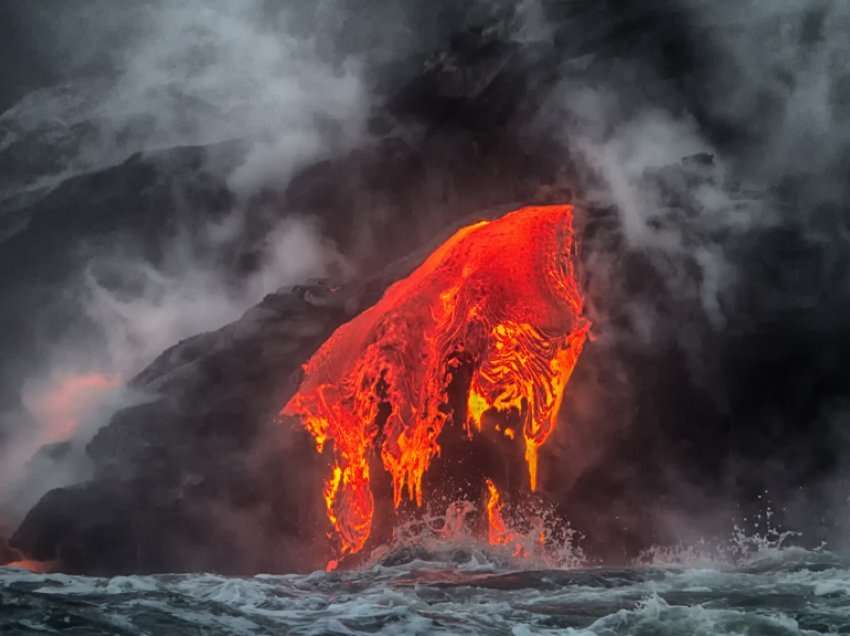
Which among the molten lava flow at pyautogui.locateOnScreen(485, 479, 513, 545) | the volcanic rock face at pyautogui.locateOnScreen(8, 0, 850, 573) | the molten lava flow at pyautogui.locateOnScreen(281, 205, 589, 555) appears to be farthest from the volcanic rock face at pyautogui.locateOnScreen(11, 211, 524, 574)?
the molten lava flow at pyautogui.locateOnScreen(485, 479, 513, 545)

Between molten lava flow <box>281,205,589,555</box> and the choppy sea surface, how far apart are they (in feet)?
6.04

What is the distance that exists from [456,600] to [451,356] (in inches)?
213

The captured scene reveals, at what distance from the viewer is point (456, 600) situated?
480 inches

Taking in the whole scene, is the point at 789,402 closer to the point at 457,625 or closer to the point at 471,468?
the point at 471,468

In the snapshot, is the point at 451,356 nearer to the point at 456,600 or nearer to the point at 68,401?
the point at 456,600

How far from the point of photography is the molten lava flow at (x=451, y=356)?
16391 mm

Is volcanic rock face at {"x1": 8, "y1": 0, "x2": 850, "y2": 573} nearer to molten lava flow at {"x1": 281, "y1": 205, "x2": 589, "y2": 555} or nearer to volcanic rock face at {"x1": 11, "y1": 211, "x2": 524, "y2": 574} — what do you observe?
volcanic rock face at {"x1": 11, "y1": 211, "x2": 524, "y2": 574}

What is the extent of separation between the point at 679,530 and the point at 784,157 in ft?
18.3

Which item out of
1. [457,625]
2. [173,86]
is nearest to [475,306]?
[173,86]

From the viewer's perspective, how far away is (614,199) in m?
16.2

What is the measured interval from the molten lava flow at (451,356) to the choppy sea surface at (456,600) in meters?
1.84

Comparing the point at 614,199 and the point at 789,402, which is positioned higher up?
the point at 614,199

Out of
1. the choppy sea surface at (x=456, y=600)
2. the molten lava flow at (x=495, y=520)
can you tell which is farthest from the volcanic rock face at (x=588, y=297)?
the choppy sea surface at (x=456, y=600)

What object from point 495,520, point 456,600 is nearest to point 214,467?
point 495,520
